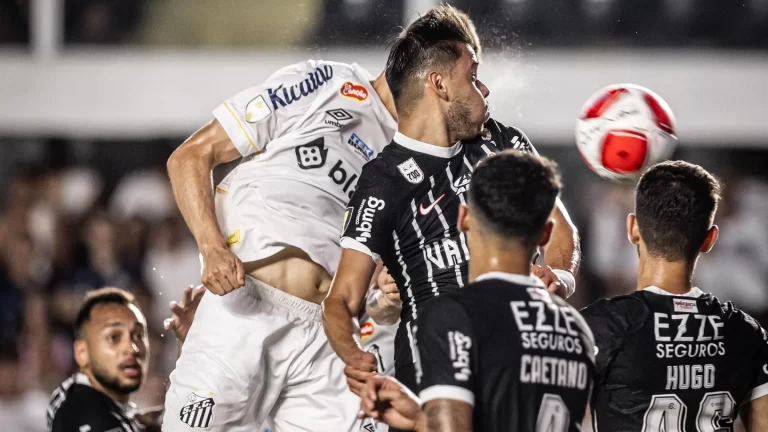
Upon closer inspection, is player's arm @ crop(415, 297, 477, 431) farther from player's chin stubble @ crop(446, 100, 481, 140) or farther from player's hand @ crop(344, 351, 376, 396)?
player's chin stubble @ crop(446, 100, 481, 140)

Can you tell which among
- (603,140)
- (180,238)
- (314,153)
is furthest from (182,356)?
(180,238)

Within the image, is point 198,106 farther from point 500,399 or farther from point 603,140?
point 500,399

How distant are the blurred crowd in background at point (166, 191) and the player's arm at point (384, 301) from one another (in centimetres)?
341

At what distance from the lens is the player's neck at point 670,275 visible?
355cm

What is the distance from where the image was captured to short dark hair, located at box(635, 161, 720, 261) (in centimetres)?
356

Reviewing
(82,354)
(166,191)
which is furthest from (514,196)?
(166,191)

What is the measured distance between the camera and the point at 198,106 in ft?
40.2

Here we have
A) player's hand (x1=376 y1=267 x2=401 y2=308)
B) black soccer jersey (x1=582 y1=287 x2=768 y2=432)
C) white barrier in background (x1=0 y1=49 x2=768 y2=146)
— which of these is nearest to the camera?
black soccer jersey (x1=582 y1=287 x2=768 y2=432)

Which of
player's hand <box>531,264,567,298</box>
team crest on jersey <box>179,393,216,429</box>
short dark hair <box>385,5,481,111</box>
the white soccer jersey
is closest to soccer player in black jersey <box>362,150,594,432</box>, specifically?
player's hand <box>531,264,567,298</box>

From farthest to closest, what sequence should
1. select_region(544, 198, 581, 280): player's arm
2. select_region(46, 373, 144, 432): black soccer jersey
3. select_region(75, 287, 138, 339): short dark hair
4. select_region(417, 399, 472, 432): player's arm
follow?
1. select_region(75, 287, 138, 339): short dark hair
2. select_region(46, 373, 144, 432): black soccer jersey
3. select_region(544, 198, 581, 280): player's arm
4. select_region(417, 399, 472, 432): player's arm

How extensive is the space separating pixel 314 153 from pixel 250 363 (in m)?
0.97

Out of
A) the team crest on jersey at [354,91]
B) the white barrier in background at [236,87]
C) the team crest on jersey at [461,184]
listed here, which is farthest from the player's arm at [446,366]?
the white barrier in background at [236,87]

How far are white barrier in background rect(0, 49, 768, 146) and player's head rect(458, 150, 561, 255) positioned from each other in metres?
8.33

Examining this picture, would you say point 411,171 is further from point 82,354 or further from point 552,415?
point 82,354
